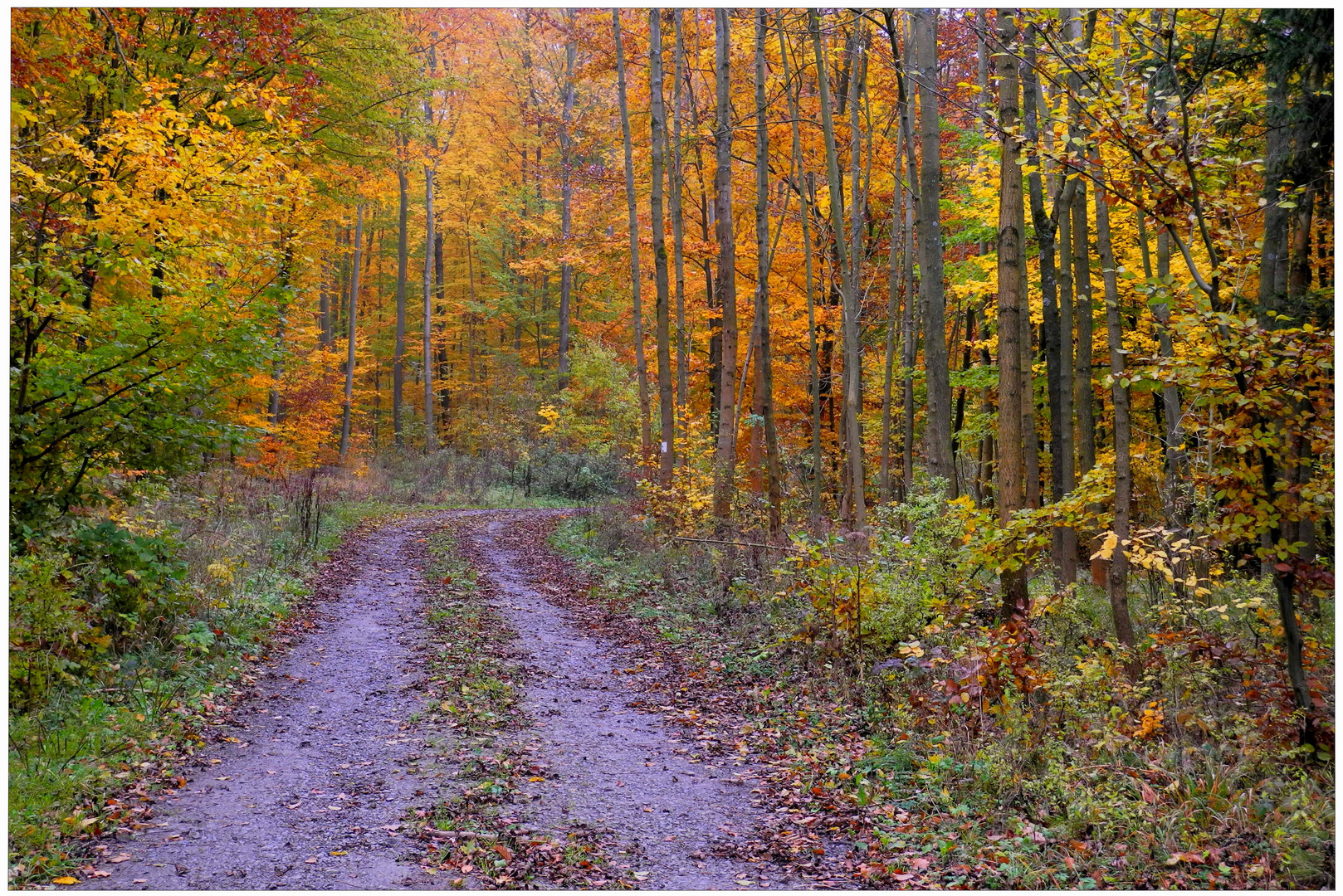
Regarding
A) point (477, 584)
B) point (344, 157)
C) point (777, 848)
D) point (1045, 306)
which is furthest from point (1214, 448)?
point (344, 157)

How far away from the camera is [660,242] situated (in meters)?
14.5

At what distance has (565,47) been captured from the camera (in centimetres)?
2839

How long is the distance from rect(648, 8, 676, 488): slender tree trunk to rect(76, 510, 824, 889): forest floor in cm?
560

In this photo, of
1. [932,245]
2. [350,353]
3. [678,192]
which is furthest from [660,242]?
[350,353]

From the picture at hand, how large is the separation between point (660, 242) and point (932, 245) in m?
6.89

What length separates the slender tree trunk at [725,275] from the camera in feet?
44.6

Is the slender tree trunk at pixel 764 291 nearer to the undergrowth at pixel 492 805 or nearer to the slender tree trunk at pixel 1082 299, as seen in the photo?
the slender tree trunk at pixel 1082 299

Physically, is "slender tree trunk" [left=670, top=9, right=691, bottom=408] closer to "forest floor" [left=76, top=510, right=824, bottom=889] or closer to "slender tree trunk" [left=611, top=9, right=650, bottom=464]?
"slender tree trunk" [left=611, top=9, right=650, bottom=464]

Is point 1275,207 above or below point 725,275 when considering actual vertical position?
below

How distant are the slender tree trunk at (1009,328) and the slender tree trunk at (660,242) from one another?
321 inches

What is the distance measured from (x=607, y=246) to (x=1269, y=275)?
1452 cm

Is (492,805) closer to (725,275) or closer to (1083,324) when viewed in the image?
(1083,324)

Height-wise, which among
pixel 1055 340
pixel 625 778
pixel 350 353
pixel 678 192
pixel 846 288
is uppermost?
pixel 678 192

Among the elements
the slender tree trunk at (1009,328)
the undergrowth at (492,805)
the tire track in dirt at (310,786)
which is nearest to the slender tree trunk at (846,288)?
the slender tree trunk at (1009,328)
